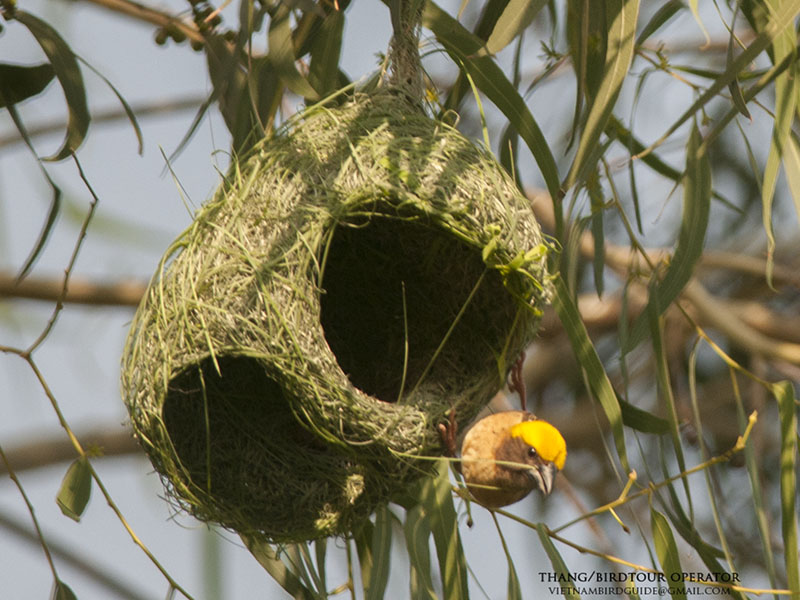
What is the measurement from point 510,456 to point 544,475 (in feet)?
0.26

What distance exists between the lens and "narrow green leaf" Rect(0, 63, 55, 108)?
1.87 m

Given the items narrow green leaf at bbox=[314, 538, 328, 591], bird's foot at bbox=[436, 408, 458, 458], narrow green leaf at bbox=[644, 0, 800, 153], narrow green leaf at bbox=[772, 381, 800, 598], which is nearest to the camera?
narrow green leaf at bbox=[644, 0, 800, 153]

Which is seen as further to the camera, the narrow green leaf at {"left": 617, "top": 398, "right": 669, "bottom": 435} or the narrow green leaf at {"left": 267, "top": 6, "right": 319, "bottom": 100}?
the narrow green leaf at {"left": 617, "top": 398, "right": 669, "bottom": 435}

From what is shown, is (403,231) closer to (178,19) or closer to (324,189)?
(324,189)

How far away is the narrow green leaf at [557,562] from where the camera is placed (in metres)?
1.66

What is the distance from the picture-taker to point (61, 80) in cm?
182

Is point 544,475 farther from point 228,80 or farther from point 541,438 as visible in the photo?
point 228,80

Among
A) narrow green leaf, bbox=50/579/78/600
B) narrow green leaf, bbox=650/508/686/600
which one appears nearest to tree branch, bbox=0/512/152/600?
narrow green leaf, bbox=50/579/78/600

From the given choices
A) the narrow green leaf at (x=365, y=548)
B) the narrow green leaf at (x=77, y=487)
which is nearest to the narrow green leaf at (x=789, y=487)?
the narrow green leaf at (x=365, y=548)

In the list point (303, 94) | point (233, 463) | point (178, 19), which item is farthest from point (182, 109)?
point (233, 463)

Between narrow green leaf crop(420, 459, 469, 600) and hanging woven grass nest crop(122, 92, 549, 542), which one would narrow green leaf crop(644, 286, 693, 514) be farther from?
narrow green leaf crop(420, 459, 469, 600)

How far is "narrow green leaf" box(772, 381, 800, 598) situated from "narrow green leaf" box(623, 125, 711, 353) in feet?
1.02

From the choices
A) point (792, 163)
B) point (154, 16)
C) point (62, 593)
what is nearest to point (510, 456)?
point (792, 163)

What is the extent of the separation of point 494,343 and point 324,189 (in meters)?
0.37
